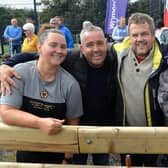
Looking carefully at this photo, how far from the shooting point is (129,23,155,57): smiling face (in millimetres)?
2713

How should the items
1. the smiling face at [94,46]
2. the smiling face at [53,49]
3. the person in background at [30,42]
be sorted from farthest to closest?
the person in background at [30,42]
the smiling face at [94,46]
the smiling face at [53,49]

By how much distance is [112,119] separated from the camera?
2998mm

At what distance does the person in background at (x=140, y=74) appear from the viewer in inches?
105

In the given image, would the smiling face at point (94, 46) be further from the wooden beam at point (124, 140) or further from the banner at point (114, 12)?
the banner at point (114, 12)

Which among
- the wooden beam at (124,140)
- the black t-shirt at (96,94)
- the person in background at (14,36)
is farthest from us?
the person in background at (14,36)

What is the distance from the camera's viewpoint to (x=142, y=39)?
2.71m

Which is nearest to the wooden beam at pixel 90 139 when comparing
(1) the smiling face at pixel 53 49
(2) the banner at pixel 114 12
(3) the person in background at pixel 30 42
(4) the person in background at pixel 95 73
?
(1) the smiling face at pixel 53 49

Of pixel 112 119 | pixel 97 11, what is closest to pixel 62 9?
pixel 97 11

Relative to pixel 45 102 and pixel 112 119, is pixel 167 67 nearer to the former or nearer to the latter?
pixel 112 119

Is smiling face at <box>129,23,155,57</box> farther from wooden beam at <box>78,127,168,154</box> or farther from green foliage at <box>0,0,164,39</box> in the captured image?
green foliage at <box>0,0,164,39</box>

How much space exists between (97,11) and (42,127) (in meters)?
28.5

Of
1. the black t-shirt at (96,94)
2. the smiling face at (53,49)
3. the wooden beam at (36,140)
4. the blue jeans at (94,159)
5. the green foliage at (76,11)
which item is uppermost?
the green foliage at (76,11)

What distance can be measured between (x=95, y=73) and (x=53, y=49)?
1.45ft

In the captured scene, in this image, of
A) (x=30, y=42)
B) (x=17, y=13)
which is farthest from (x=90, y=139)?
(x=17, y=13)
